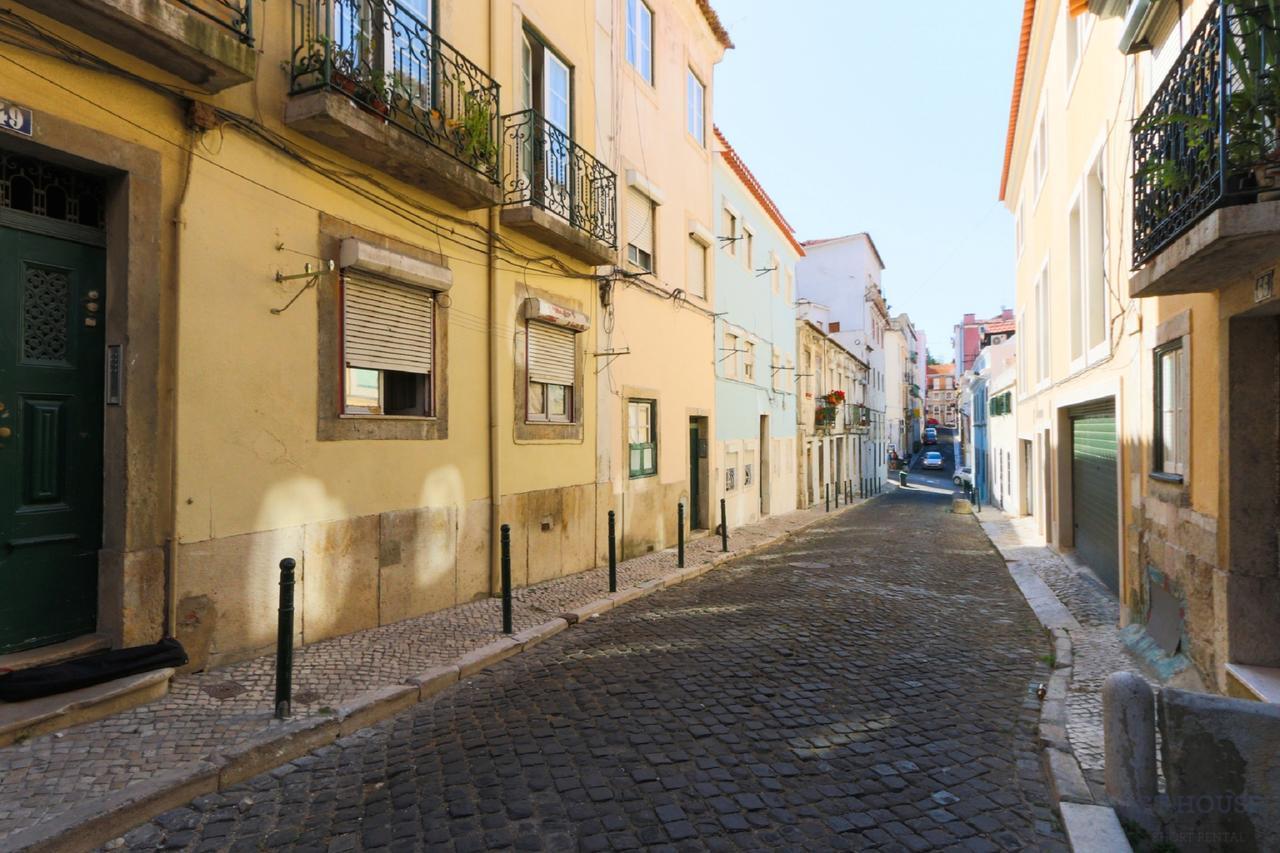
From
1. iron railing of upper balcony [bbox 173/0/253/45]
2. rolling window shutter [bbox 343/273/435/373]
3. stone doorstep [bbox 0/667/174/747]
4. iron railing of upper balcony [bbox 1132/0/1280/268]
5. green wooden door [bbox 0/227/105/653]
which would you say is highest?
iron railing of upper balcony [bbox 173/0/253/45]

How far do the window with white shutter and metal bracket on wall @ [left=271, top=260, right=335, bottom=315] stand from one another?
10.3 ft

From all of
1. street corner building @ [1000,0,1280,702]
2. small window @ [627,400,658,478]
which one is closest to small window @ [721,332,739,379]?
small window @ [627,400,658,478]

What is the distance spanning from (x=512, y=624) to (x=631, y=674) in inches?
68.6

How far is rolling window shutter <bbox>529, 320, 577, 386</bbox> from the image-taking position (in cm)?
915

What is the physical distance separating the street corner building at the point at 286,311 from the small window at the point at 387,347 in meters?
0.03

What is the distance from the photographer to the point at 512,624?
6777 mm

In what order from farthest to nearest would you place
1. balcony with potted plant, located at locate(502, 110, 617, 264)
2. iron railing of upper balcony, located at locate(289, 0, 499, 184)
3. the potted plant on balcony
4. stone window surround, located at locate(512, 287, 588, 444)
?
stone window surround, located at locate(512, 287, 588, 444)
balcony with potted plant, located at locate(502, 110, 617, 264)
the potted plant on balcony
iron railing of upper balcony, located at locate(289, 0, 499, 184)

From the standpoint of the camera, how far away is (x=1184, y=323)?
5430 millimetres

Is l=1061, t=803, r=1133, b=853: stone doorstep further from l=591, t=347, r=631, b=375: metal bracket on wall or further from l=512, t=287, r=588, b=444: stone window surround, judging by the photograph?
l=591, t=347, r=631, b=375: metal bracket on wall

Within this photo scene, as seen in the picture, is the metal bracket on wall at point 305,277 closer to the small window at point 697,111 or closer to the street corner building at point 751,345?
the street corner building at point 751,345

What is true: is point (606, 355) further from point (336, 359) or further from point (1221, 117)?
point (1221, 117)

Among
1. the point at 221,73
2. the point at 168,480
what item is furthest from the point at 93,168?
the point at 168,480

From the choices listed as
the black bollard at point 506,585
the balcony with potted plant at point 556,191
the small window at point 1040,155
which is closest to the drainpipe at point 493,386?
the balcony with potted plant at point 556,191

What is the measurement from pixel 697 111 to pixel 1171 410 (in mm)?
11443
